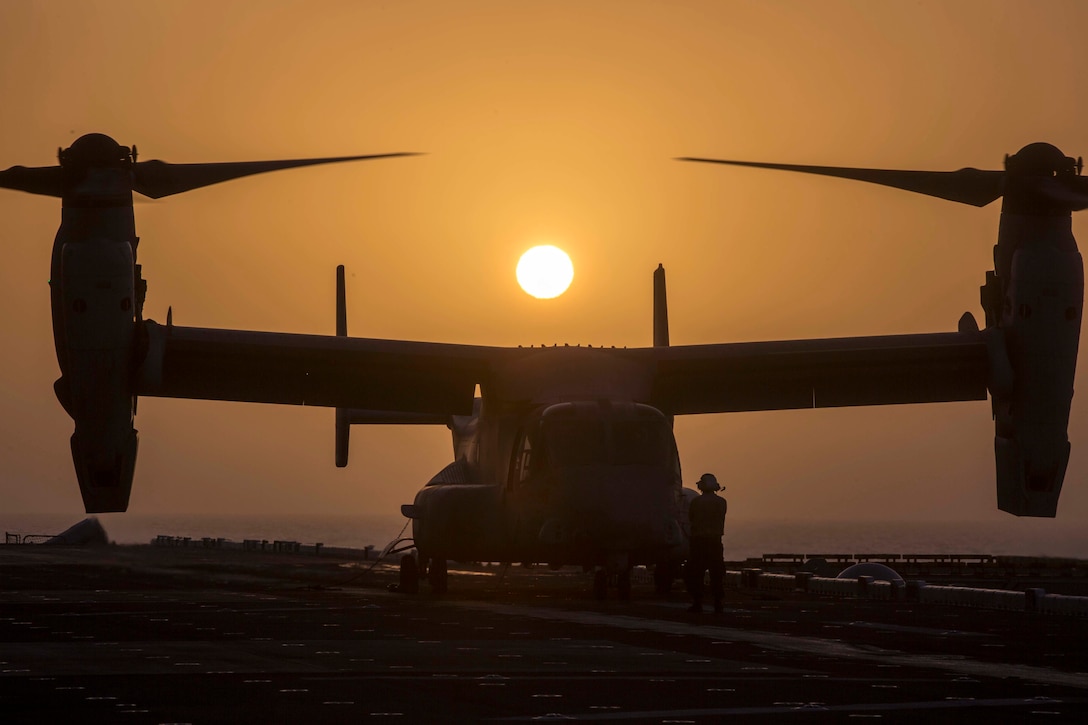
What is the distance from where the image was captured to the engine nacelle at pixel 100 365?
23.6 metres

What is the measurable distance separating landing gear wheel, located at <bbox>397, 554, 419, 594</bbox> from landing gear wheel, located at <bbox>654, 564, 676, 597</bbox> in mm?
4868

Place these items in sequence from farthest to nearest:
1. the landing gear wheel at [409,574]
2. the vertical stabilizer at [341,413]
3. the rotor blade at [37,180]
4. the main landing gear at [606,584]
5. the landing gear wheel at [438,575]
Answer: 1. the vertical stabilizer at [341,413]
2. the landing gear wheel at [409,574]
3. the landing gear wheel at [438,575]
4. the main landing gear at [606,584]
5. the rotor blade at [37,180]

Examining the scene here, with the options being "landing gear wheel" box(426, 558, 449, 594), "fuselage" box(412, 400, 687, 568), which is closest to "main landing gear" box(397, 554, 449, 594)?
"landing gear wheel" box(426, 558, 449, 594)

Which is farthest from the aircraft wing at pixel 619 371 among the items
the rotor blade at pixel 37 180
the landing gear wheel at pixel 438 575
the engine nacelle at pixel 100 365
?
the landing gear wheel at pixel 438 575

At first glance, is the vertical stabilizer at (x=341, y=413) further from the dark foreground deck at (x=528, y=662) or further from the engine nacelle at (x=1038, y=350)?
the engine nacelle at (x=1038, y=350)

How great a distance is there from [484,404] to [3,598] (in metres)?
9.68

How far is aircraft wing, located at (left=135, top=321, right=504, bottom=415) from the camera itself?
28.8 meters

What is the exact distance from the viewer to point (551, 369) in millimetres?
28062

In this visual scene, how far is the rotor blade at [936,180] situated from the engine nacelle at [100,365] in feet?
34.3

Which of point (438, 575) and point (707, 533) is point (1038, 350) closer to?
point (707, 533)

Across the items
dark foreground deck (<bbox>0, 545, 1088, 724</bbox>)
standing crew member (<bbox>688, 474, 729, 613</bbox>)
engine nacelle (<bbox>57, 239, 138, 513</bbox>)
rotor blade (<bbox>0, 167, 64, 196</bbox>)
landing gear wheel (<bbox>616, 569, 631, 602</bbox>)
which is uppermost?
rotor blade (<bbox>0, 167, 64, 196</bbox>)

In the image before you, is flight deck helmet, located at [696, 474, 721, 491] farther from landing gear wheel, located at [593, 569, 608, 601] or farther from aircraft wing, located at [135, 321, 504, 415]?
aircraft wing, located at [135, 321, 504, 415]

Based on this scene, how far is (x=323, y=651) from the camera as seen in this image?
15234 millimetres

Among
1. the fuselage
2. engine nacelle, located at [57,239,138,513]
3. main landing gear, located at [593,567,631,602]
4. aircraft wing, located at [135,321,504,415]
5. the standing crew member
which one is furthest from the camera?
aircraft wing, located at [135,321,504,415]
